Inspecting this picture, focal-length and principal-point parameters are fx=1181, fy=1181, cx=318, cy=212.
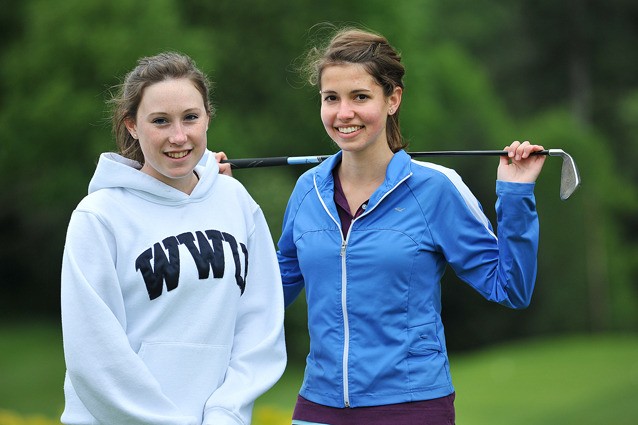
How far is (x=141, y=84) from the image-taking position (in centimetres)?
361

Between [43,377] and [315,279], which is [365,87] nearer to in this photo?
[315,279]

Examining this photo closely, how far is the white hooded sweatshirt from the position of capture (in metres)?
3.39

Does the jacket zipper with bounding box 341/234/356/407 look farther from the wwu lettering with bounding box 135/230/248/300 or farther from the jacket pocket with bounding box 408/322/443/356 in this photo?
the wwu lettering with bounding box 135/230/248/300

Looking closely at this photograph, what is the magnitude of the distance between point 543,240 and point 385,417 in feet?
58.1

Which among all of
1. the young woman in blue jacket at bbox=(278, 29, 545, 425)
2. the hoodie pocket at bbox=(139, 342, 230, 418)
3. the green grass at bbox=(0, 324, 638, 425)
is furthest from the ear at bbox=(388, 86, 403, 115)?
the green grass at bbox=(0, 324, 638, 425)

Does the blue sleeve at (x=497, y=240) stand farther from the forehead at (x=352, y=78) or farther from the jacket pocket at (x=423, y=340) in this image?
the forehead at (x=352, y=78)

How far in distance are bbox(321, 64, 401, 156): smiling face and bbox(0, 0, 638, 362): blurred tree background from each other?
8444 millimetres

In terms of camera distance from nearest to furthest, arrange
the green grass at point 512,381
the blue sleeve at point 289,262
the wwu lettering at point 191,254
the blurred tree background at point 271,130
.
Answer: the wwu lettering at point 191,254 < the blue sleeve at point 289,262 < the green grass at point 512,381 < the blurred tree background at point 271,130

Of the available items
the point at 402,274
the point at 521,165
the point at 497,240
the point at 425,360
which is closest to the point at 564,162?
the point at 521,165

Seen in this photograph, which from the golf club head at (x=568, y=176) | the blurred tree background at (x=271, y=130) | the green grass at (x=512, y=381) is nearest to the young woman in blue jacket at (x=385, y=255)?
the golf club head at (x=568, y=176)

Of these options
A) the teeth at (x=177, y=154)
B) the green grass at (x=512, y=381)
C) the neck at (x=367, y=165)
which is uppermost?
the teeth at (x=177, y=154)

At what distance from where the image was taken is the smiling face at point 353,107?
389cm

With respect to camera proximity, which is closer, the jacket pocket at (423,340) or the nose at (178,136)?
the nose at (178,136)

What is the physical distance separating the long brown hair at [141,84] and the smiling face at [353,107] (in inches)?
16.5
